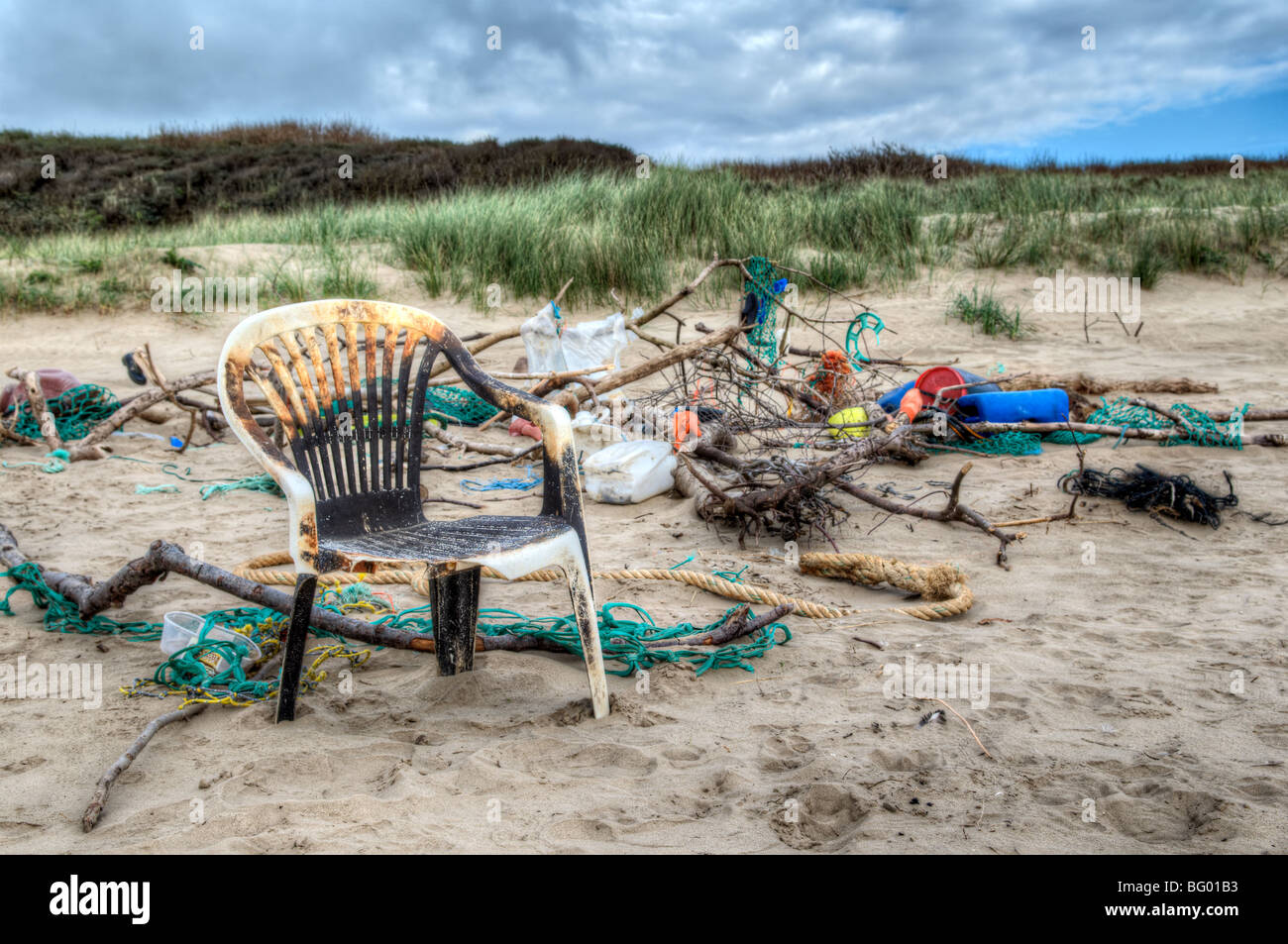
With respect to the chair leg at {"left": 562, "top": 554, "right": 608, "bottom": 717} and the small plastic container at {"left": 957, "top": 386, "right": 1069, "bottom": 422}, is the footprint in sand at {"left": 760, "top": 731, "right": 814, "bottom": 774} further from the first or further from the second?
the small plastic container at {"left": 957, "top": 386, "right": 1069, "bottom": 422}

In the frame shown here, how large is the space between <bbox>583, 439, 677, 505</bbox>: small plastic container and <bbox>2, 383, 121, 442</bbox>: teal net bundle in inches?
146

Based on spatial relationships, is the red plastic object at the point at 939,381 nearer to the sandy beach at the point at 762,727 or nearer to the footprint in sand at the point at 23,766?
the sandy beach at the point at 762,727

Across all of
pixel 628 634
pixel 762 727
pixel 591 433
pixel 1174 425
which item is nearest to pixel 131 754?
pixel 628 634

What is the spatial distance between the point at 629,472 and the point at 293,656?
2.56 metres

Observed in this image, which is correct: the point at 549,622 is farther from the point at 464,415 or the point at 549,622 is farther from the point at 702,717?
the point at 464,415

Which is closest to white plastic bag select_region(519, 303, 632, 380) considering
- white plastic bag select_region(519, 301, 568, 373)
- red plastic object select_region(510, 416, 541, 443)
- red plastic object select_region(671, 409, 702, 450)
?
white plastic bag select_region(519, 301, 568, 373)

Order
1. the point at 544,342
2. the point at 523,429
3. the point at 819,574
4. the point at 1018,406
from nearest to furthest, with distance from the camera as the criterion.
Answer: the point at 819,574 < the point at 1018,406 < the point at 544,342 < the point at 523,429

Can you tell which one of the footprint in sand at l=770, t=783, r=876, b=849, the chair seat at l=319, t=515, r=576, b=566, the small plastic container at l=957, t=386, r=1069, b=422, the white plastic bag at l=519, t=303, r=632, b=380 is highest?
the white plastic bag at l=519, t=303, r=632, b=380

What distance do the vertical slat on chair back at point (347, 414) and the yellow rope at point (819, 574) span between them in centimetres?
46

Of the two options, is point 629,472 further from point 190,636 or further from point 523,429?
point 190,636

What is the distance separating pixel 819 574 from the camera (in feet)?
12.4

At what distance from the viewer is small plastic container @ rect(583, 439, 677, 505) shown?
4.85 metres

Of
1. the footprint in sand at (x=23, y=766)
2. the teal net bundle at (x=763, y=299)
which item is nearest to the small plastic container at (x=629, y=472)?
the teal net bundle at (x=763, y=299)

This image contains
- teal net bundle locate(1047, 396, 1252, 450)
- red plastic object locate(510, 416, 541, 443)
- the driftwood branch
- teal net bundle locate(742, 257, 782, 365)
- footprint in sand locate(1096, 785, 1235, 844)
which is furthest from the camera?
red plastic object locate(510, 416, 541, 443)
